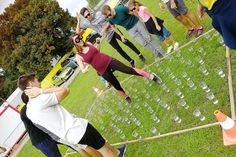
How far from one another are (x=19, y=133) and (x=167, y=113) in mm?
12042

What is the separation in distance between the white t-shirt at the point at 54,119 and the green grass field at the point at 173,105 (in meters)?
1.56

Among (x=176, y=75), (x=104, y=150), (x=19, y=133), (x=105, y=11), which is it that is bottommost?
(x=19, y=133)

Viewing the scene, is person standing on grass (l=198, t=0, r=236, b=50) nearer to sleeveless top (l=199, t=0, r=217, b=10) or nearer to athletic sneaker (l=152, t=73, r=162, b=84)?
sleeveless top (l=199, t=0, r=217, b=10)

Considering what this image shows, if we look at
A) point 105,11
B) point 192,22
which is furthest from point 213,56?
point 105,11

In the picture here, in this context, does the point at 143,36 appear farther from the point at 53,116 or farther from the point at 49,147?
the point at 53,116

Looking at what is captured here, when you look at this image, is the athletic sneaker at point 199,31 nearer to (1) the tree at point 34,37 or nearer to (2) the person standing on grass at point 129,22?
(2) the person standing on grass at point 129,22

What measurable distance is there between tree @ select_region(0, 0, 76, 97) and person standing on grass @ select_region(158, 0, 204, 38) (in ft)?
54.2

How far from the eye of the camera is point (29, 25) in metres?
26.1

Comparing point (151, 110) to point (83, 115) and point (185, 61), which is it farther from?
point (83, 115)

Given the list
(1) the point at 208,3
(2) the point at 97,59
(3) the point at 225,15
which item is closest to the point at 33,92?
(2) the point at 97,59

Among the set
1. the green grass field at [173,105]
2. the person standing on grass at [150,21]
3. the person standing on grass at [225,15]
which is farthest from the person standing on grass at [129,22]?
the person standing on grass at [225,15]

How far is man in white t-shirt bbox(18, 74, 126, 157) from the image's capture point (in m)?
5.61

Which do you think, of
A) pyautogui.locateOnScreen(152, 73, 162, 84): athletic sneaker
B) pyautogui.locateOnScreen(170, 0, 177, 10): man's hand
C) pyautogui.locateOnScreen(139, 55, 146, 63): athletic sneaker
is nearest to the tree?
pyautogui.locateOnScreen(139, 55, 146, 63): athletic sneaker

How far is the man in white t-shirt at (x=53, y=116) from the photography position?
5605 millimetres
